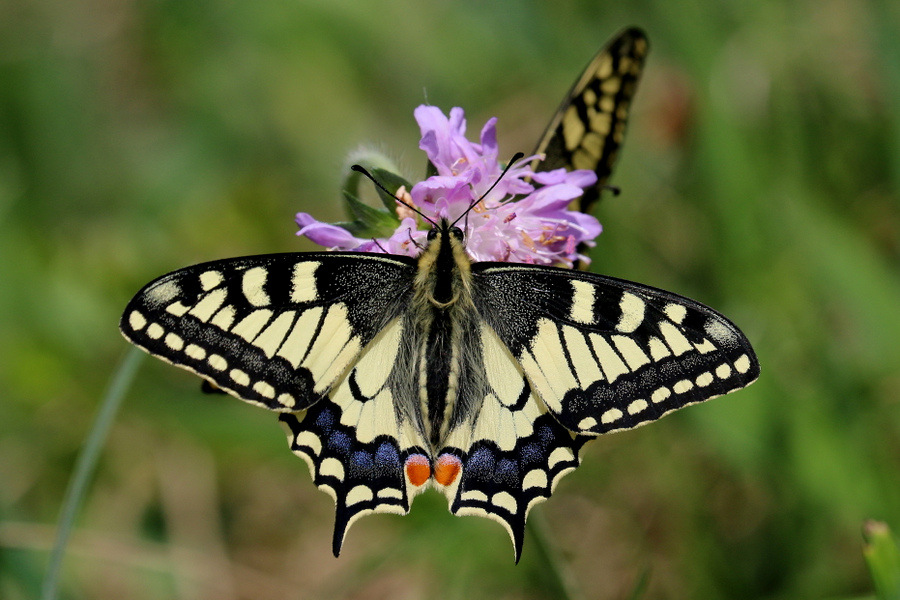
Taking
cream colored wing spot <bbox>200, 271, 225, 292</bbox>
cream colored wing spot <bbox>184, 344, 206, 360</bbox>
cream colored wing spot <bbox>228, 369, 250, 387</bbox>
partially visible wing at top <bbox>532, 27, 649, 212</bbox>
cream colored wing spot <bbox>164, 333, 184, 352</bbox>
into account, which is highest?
partially visible wing at top <bbox>532, 27, 649, 212</bbox>

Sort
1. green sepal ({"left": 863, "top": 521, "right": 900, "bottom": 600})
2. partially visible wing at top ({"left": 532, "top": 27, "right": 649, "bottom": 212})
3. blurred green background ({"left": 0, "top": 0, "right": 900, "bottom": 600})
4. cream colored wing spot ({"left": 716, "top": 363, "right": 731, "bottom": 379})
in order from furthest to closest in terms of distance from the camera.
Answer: blurred green background ({"left": 0, "top": 0, "right": 900, "bottom": 600}) < partially visible wing at top ({"left": 532, "top": 27, "right": 649, "bottom": 212}) < cream colored wing spot ({"left": 716, "top": 363, "right": 731, "bottom": 379}) < green sepal ({"left": 863, "top": 521, "right": 900, "bottom": 600})

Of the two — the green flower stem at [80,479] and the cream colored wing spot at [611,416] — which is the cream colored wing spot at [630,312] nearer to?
the cream colored wing spot at [611,416]

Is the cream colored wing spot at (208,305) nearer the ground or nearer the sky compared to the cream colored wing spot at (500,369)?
nearer the sky

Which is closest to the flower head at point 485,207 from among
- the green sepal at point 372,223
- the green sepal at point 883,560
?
the green sepal at point 372,223

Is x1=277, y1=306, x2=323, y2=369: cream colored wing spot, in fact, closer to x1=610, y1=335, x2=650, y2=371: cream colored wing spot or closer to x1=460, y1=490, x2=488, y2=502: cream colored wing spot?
x1=460, y1=490, x2=488, y2=502: cream colored wing spot

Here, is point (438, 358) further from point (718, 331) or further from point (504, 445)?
point (718, 331)

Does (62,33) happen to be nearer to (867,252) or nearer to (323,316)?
(323,316)

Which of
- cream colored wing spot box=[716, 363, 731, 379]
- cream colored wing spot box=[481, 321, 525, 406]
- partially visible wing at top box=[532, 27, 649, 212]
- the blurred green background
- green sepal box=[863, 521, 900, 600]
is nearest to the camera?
green sepal box=[863, 521, 900, 600]

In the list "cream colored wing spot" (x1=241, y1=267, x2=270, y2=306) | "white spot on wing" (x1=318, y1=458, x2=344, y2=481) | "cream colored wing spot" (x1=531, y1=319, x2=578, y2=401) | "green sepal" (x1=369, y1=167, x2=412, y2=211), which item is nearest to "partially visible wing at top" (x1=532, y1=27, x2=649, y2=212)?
"green sepal" (x1=369, y1=167, x2=412, y2=211)
